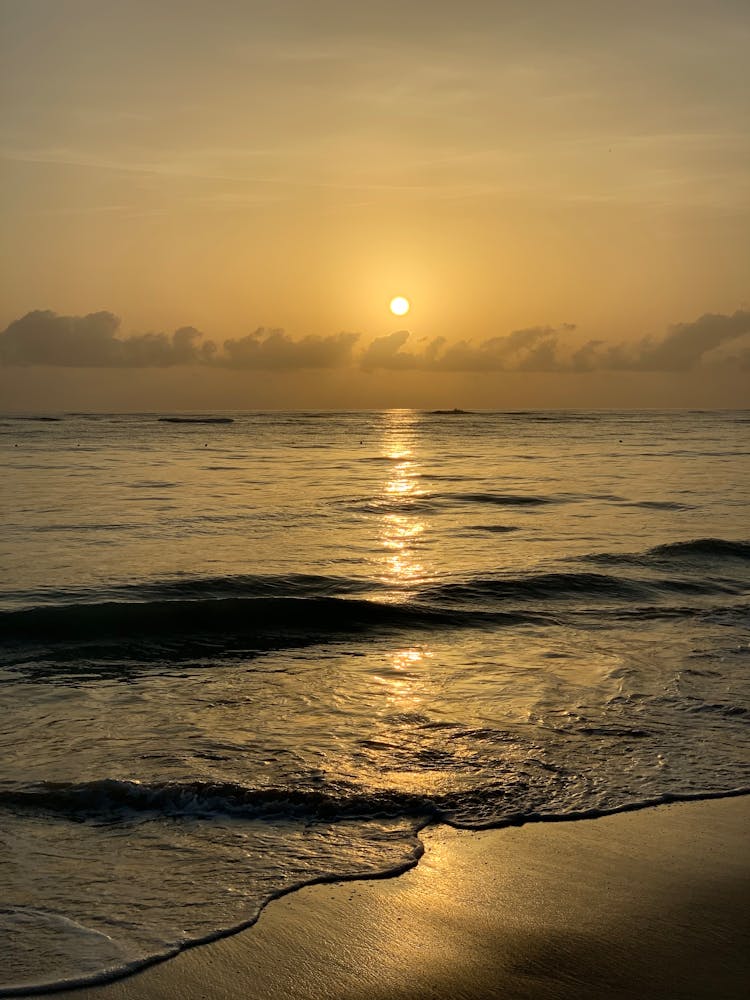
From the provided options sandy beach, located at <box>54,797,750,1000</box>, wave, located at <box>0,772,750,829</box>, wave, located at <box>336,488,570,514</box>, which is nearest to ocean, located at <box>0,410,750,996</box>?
wave, located at <box>0,772,750,829</box>

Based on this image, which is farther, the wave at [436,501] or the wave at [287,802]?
the wave at [436,501]

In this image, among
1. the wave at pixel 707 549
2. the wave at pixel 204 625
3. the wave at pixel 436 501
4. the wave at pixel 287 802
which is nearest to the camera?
the wave at pixel 287 802

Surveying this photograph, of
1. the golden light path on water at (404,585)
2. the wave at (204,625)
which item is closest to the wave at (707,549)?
the golden light path on water at (404,585)

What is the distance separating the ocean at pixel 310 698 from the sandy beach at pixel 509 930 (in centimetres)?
27

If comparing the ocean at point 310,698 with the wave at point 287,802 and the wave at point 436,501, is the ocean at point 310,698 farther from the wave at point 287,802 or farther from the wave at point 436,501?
the wave at point 436,501

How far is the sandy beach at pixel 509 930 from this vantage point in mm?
4488

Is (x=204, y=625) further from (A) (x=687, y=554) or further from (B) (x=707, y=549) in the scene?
(B) (x=707, y=549)

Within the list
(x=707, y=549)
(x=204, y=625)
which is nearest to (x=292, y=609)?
(x=204, y=625)

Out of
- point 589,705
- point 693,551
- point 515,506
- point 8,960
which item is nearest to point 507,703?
point 589,705

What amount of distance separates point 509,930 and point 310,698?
4.65m

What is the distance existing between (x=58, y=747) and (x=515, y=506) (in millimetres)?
20625

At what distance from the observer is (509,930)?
499cm

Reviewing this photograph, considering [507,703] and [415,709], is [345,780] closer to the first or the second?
[415,709]

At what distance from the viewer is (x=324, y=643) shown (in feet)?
40.8
